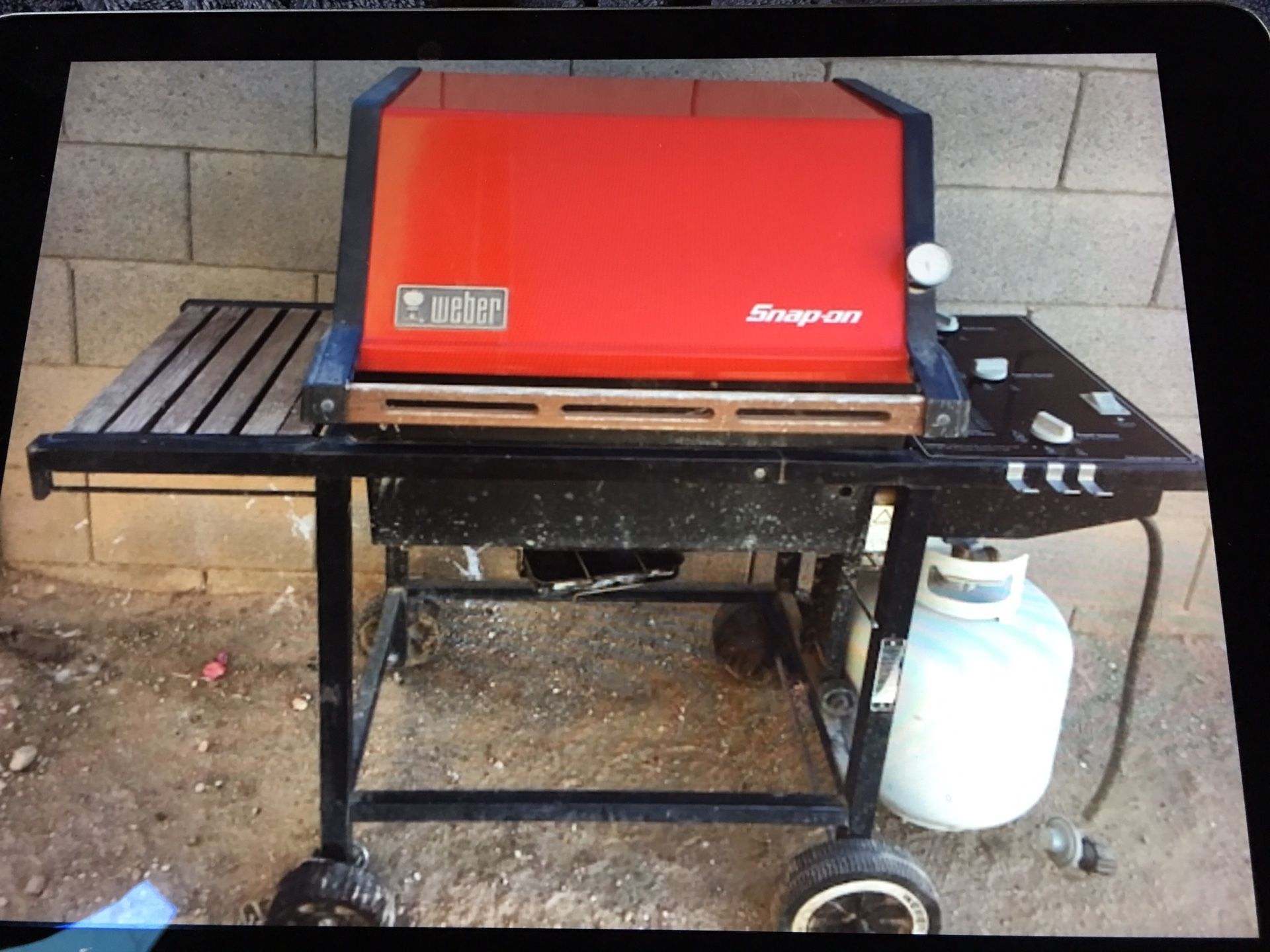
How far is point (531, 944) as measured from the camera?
765 millimetres

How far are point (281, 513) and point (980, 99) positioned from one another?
33.7 inches

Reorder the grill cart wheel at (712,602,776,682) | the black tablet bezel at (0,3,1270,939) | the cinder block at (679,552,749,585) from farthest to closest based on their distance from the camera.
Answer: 1. the cinder block at (679,552,749,585)
2. the grill cart wheel at (712,602,776,682)
3. the black tablet bezel at (0,3,1270,939)

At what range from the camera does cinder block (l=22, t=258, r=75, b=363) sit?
2.64 ft

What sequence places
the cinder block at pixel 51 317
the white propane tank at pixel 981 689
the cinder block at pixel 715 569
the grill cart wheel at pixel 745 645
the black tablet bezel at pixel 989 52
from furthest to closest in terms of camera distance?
the cinder block at pixel 715 569, the grill cart wheel at pixel 745 645, the white propane tank at pixel 981 689, the cinder block at pixel 51 317, the black tablet bezel at pixel 989 52

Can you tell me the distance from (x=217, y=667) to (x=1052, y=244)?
3.19ft

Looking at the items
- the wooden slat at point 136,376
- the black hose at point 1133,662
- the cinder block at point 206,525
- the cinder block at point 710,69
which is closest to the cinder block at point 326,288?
the wooden slat at point 136,376

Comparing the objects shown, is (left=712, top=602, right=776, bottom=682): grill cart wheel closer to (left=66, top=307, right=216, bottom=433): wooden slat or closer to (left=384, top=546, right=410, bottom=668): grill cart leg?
(left=384, top=546, right=410, bottom=668): grill cart leg

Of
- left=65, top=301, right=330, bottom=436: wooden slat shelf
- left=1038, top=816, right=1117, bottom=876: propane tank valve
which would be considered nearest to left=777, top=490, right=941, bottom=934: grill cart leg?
left=1038, top=816, right=1117, bottom=876: propane tank valve

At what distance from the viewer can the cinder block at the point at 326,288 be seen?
3.55 ft

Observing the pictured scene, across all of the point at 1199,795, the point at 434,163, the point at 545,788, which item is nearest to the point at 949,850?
the point at 1199,795

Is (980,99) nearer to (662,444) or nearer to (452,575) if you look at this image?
(662,444)

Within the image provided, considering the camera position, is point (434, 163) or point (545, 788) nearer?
point (434, 163)

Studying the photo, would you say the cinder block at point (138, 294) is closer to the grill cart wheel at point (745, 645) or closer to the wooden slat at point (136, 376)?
the wooden slat at point (136, 376)

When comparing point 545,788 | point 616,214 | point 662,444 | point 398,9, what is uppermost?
point 398,9
